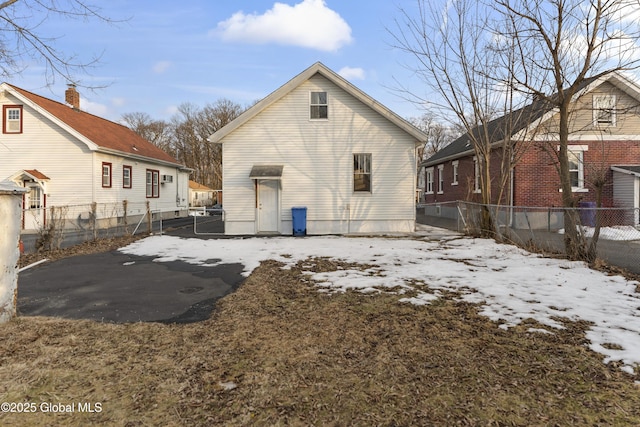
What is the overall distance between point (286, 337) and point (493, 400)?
7.60 ft

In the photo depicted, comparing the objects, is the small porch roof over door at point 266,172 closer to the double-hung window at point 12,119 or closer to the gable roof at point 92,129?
the gable roof at point 92,129

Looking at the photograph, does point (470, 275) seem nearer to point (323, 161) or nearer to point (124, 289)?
point (124, 289)

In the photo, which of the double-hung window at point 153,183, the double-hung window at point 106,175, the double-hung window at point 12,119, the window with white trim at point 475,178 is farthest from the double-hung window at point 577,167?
the double-hung window at point 12,119

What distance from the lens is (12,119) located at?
18.5 m

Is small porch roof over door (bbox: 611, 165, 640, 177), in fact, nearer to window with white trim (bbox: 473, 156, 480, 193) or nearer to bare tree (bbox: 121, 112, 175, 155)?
window with white trim (bbox: 473, 156, 480, 193)

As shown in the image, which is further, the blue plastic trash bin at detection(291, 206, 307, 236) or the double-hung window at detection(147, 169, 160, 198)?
the double-hung window at detection(147, 169, 160, 198)

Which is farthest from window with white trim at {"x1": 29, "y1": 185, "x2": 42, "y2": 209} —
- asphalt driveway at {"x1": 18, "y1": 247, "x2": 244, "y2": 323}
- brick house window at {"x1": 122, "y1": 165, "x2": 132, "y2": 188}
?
asphalt driveway at {"x1": 18, "y1": 247, "x2": 244, "y2": 323}

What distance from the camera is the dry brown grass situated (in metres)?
2.75

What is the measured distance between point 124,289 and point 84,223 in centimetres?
1435

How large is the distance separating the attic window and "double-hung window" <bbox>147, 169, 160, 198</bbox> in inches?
596

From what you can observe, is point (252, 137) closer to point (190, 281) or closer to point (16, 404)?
point (190, 281)

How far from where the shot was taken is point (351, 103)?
1516 centimetres

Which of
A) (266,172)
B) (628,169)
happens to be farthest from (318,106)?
(628,169)

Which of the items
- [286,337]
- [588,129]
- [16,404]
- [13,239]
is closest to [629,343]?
[286,337]
